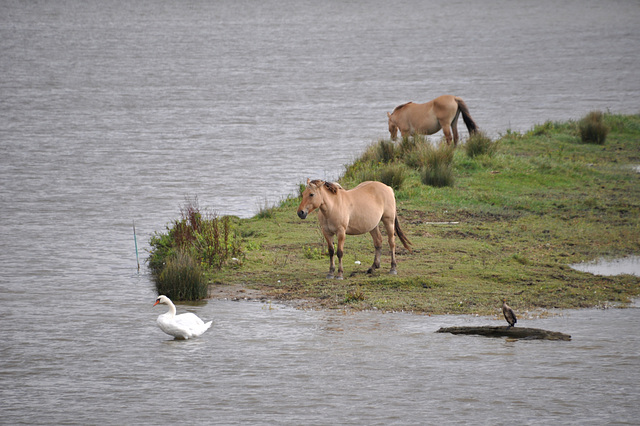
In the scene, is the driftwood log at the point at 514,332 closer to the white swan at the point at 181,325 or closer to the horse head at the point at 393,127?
the white swan at the point at 181,325

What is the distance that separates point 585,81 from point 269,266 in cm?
5516

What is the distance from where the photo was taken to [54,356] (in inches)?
425

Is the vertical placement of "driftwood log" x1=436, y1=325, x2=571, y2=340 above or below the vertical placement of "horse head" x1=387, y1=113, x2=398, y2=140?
below

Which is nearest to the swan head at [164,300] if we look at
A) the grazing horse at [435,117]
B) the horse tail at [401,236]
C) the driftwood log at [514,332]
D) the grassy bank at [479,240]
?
the grassy bank at [479,240]

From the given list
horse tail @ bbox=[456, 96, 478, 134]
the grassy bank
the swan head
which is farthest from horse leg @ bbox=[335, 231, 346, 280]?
horse tail @ bbox=[456, 96, 478, 134]

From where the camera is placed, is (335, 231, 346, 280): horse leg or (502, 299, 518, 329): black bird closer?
(502, 299, 518, 329): black bird

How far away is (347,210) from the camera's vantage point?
517 inches

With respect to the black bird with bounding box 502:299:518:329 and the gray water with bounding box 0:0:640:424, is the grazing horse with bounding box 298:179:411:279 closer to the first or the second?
the gray water with bounding box 0:0:640:424

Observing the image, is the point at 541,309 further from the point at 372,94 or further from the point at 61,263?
the point at 372,94

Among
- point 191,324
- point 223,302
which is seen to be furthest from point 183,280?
point 191,324

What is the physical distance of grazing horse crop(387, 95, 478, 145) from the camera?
75.4 ft

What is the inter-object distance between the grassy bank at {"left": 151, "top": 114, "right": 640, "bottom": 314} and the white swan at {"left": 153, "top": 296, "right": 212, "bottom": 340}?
187 cm

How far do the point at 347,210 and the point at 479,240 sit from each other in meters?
3.37

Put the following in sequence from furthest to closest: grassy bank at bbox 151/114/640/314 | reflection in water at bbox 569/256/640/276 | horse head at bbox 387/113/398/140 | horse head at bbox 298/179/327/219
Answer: horse head at bbox 387/113/398/140
reflection in water at bbox 569/256/640/276
horse head at bbox 298/179/327/219
grassy bank at bbox 151/114/640/314
